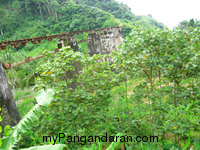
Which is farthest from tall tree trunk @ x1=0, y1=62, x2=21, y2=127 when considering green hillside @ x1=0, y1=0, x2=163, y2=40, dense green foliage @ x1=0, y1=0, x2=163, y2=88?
green hillside @ x1=0, y1=0, x2=163, y2=40

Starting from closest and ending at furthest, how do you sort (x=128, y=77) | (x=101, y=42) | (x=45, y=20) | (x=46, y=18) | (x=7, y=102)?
(x=128, y=77)
(x=7, y=102)
(x=101, y=42)
(x=45, y=20)
(x=46, y=18)

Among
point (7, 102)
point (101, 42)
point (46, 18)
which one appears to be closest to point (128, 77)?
point (7, 102)

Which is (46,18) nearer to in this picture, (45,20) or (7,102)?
(45,20)

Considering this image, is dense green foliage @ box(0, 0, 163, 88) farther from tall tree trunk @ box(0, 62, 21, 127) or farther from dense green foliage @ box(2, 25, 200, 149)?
dense green foliage @ box(2, 25, 200, 149)

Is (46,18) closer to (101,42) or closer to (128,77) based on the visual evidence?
(101,42)

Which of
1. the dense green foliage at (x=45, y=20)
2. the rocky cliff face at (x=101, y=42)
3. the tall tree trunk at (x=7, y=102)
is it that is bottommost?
the tall tree trunk at (x=7, y=102)

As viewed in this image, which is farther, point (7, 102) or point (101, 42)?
point (101, 42)

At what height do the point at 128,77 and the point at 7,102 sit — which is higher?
the point at 128,77

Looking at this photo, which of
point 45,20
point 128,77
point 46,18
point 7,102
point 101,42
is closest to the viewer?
point 128,77

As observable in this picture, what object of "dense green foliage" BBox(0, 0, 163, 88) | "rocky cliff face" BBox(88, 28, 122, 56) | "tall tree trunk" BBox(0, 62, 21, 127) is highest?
"dense green foliage" BBox(0, 0, 163, 88)

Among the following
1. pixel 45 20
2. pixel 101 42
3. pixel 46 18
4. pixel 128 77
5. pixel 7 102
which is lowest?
pixel 7 102

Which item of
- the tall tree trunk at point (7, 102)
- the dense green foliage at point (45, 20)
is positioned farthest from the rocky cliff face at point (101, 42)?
the dense green foliage at point (45, 20)

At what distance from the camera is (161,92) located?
2963 mm

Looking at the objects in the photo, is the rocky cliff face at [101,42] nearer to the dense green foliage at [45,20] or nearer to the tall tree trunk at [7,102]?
the tall tree trunk at [7,102]
